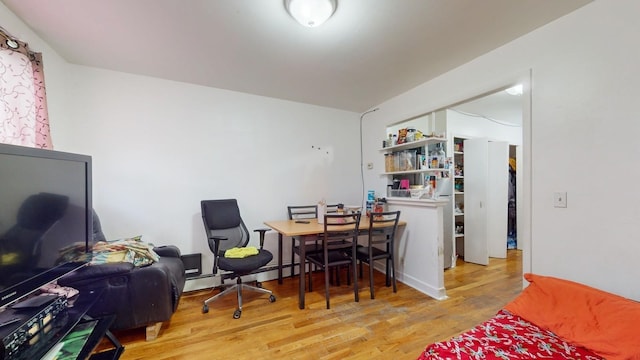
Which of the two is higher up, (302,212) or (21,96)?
(21,96)

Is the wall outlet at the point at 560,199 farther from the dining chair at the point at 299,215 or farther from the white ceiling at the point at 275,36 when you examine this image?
the dining chair at the point at 299,215

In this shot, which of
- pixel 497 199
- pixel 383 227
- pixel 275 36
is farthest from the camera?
pixel 497 199

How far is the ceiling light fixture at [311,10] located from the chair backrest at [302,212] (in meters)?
2.22

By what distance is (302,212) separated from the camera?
343cm

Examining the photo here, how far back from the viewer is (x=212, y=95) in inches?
117

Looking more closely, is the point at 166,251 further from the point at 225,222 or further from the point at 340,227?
the point at 340,227

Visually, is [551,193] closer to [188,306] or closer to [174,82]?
[188,306]

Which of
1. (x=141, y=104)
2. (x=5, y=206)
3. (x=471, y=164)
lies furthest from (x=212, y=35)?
(x=471, y=164)

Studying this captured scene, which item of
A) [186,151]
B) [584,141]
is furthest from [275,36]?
[584,141]

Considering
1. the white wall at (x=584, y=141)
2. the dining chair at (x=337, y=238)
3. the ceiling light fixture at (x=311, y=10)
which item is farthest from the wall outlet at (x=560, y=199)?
the ceiling light fixture at (x=311, y=10)

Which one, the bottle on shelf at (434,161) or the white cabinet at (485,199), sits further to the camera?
the white cabinet at (485,199)

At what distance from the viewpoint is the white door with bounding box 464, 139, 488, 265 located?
3639mm

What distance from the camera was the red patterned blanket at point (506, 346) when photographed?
115 cm

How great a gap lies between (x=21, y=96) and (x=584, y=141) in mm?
3806
